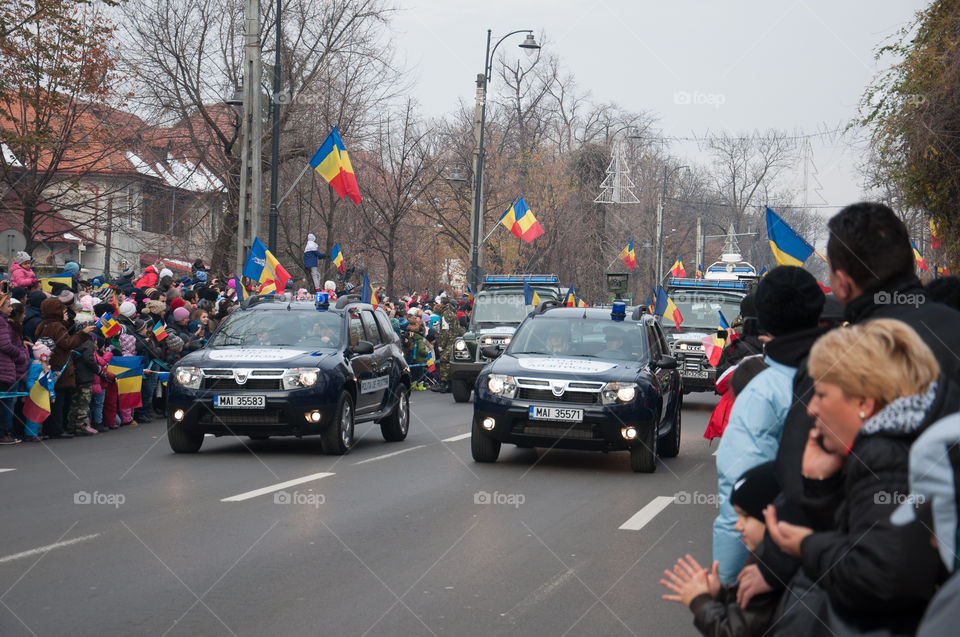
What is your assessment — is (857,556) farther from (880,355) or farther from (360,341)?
(360,341)

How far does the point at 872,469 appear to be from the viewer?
267 cm

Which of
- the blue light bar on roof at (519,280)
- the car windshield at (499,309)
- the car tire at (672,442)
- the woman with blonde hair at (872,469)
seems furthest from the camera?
the blue light bar on roof at (519,280)

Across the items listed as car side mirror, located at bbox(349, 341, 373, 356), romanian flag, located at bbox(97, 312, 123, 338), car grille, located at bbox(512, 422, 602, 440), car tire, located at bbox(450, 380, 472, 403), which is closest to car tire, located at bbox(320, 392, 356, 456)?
car side mirror, located at bbox(349, 341, 373, 356)

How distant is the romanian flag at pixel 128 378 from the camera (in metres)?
16.5

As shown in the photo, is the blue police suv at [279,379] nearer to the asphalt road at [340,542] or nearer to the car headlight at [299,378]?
the car headlight at [299,378]

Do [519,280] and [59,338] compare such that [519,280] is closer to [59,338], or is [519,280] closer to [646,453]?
[59,338]

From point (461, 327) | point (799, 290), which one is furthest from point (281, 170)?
point (799, 290)

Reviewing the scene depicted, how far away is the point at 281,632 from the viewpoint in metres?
5.86

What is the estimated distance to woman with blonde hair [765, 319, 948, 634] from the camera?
8.32 ft

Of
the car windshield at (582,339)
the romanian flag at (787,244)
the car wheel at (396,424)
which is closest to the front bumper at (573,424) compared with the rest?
the car windshield at (582,339)

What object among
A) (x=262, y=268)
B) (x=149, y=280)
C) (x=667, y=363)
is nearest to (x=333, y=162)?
(x=262, y=268)

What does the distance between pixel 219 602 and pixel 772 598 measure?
398cm

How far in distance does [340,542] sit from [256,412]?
5.22 meters

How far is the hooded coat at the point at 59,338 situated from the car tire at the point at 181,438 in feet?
7.22
